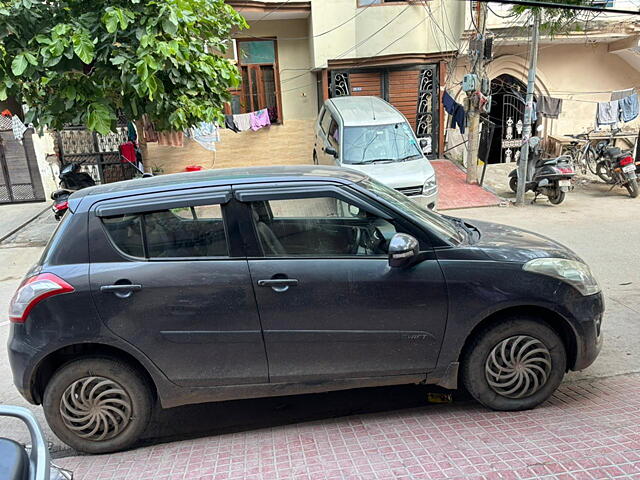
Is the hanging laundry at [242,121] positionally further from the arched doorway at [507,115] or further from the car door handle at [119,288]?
the car door handle at [119,288]

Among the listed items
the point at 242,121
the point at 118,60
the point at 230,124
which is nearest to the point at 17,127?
the point at 230,124

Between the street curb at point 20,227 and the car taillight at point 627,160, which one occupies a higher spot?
the car taillight at point 627,160

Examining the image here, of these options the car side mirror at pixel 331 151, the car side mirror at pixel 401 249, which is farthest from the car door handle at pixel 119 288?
the car side mirror at pixel 331 151

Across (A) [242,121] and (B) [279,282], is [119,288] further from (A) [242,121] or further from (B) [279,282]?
(A) [242,121]

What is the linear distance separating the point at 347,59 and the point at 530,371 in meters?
11.8

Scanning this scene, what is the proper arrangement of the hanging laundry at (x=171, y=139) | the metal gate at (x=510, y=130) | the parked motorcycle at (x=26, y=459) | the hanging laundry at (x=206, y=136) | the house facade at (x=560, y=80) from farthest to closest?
the metal gate at (x=510, y=130), the house facade at (x=560, y=80), the hanging laundry at (x=206, y=136), the hanging laundry at (x=171, y=139), the parked motorcycle at (x=26, y=459)

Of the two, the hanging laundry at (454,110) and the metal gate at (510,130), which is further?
the metal gate at (510,130)

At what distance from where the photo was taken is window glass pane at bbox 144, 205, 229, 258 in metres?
3.06

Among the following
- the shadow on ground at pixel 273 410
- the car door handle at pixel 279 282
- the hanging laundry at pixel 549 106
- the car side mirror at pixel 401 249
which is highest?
the hanging laundry at pixel 549 106

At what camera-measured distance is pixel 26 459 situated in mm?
1767

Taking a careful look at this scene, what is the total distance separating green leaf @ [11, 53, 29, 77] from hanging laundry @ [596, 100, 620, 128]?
44.7 feet

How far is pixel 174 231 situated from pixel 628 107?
1411 centimetres

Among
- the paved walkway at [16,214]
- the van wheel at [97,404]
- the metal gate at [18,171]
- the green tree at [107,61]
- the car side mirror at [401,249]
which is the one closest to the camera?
the car side mirror at [401,249]

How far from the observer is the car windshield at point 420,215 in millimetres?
3248
